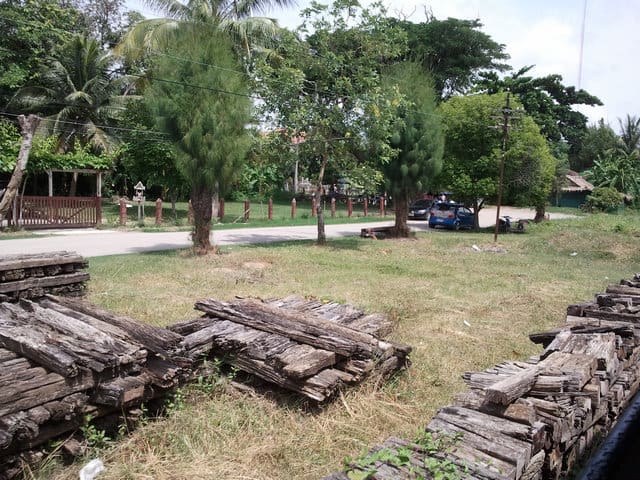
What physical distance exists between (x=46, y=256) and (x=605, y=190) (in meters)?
47.7

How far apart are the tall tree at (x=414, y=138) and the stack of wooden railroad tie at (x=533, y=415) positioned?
14921 millimetres

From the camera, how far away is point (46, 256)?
845 cm

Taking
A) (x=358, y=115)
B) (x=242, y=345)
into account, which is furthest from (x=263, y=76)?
(x=242, y=345)

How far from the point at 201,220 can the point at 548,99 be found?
3975 cm

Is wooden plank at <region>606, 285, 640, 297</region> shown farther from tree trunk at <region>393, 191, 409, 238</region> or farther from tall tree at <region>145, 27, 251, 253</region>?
tree trunk at <region>393, 191, 409, 238</region>

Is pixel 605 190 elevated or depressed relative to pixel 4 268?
elevated

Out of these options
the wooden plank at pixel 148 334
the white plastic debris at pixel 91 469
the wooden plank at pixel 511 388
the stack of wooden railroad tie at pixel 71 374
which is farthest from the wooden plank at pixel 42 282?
the wooden plank at pixel 511 388

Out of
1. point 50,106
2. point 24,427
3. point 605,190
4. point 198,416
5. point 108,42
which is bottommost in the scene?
point 198,416

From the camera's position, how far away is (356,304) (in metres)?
9.30

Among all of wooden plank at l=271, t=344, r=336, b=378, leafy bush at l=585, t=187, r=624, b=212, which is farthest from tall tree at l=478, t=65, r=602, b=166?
wooden plank at l=271, t=344, r=336, b=378

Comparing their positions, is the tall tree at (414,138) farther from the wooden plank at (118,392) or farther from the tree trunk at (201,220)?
the wooden plank at (118,392)

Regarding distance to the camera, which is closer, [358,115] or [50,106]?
[358,115]

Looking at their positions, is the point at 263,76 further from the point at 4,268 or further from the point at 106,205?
the point at 106,205

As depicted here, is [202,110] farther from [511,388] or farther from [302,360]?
[511,388]
